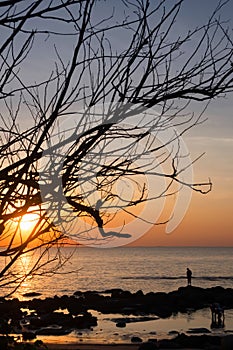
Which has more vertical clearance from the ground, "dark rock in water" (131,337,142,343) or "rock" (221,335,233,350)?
"rock" (221,335,233,350)

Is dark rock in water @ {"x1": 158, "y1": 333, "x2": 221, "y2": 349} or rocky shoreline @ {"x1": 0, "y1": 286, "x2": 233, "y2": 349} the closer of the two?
dark rock in water @ {"x1": 158, "y1": 333, "x2": 221, "y2": 349}

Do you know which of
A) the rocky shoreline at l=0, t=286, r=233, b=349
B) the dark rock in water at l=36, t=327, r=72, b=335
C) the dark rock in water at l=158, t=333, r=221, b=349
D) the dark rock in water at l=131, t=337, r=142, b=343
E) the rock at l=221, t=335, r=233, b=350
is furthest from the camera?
the rocky shoreline at l=0, t=286, r=233, b=349

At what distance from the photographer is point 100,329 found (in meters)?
30.1

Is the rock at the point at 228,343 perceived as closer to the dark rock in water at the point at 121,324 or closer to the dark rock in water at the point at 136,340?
the dark rock in water at the point at 136,340

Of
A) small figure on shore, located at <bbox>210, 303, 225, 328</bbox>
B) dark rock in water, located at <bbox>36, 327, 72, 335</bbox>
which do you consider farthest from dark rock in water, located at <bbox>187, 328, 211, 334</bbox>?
dark rock in water, located at <bbox>36, 327, 72, 335</bbox>

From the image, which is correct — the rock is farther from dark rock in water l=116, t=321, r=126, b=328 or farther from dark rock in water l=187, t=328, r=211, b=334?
dark rock in water l=116, t=321, r=126, b=328

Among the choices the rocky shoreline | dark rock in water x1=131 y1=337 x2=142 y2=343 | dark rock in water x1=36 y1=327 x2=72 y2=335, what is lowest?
dark rock in water x1=131 y1=337 x2=142 y2=343

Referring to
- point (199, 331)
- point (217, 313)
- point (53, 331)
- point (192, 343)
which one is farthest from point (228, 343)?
point (217, 313)

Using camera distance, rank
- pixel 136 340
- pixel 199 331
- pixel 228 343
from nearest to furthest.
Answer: pixel 228 343 → pixel 136 340 → pixel 199 331

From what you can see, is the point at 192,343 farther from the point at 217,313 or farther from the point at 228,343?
the point at 217,313

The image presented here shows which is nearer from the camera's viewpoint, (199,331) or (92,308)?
(199,331)

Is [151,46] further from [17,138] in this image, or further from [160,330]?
[160,330]

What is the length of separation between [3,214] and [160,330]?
27.9 metres

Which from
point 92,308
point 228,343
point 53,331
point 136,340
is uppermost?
point 228,343
